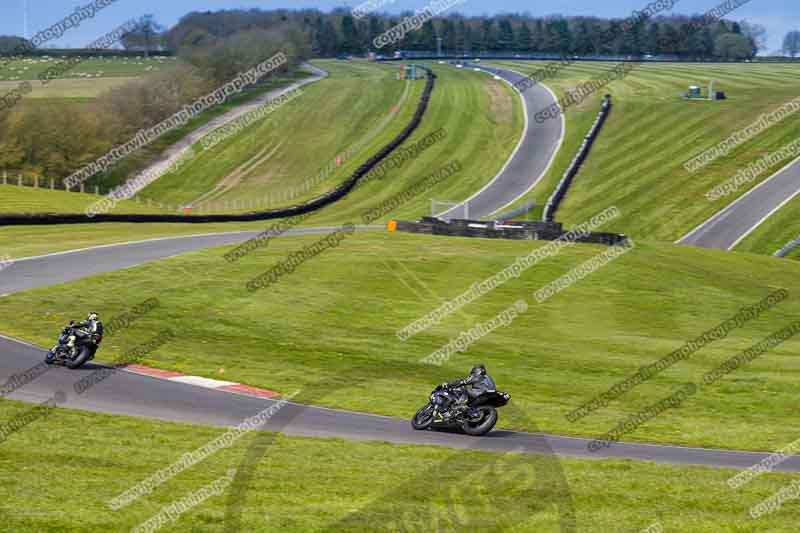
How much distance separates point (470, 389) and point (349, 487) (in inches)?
220

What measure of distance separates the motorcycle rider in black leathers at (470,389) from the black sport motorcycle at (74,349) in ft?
29.2

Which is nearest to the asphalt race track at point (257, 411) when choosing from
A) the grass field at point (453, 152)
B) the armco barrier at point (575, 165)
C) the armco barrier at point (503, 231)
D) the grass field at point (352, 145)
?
the armco barrier at point (503, 231)

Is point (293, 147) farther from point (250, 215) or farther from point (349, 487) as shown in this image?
point (349, 487)

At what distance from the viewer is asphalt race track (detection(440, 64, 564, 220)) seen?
79312 mm

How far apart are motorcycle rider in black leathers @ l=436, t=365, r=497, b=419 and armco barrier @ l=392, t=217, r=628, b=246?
2686 cm

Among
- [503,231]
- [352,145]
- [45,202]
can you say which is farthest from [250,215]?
[352,145]

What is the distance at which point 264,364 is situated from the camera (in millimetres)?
26250

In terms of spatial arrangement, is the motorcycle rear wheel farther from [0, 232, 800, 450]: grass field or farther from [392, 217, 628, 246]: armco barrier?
[392, 217, 628, 246]: armco barrier

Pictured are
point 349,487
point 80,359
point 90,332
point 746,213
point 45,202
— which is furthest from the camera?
point 746,213

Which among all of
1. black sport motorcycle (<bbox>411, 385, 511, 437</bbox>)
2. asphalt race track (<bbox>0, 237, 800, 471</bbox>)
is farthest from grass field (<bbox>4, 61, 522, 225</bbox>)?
black sport motorcycle (<bbox>411, 385, 511, 437</bbox>)

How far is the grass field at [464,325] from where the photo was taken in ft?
79.0

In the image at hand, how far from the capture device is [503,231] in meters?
48.2

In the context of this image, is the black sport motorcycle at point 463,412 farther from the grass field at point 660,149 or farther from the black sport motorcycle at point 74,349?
the grass field at point 660,149

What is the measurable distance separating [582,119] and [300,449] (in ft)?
290
